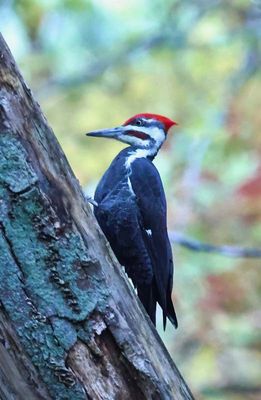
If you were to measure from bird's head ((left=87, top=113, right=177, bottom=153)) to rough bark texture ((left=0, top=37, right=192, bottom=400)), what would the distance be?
1.26 metres

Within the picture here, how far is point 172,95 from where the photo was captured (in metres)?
7.79

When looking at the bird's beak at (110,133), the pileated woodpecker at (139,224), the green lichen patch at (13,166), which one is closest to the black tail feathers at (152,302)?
the pileated woodpecker at (139,224)

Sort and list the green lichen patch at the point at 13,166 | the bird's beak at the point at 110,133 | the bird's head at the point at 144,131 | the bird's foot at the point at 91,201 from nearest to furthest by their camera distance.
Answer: the green lichen patch at the point at 13,166 → the bird's foot at the point at 91,201 → the bird's beak at the point at 110,133 → the bird's head at the point at 144,131

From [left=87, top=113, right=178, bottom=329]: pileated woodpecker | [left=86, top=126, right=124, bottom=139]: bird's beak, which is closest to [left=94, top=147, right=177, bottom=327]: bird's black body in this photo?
[left=87, top=113, right=178, bottom=329]: pileated woodpecker

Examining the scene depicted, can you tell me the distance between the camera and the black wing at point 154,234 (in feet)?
9.11

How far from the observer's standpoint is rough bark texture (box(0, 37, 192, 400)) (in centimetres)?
184

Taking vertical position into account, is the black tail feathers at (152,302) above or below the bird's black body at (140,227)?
below

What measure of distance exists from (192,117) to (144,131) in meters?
3.31

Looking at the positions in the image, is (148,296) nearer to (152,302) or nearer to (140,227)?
(152,302)

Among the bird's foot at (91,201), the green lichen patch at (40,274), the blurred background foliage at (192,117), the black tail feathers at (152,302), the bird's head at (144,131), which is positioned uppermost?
the blurred background foliage at (192,117)

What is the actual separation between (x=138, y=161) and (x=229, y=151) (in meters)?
2.24

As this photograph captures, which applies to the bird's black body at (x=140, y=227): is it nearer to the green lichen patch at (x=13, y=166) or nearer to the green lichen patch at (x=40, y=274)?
the green lichen patch at (x=40, y=274)

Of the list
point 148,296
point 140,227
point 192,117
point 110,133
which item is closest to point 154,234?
point 140,227

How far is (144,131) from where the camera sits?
3.21 metres
